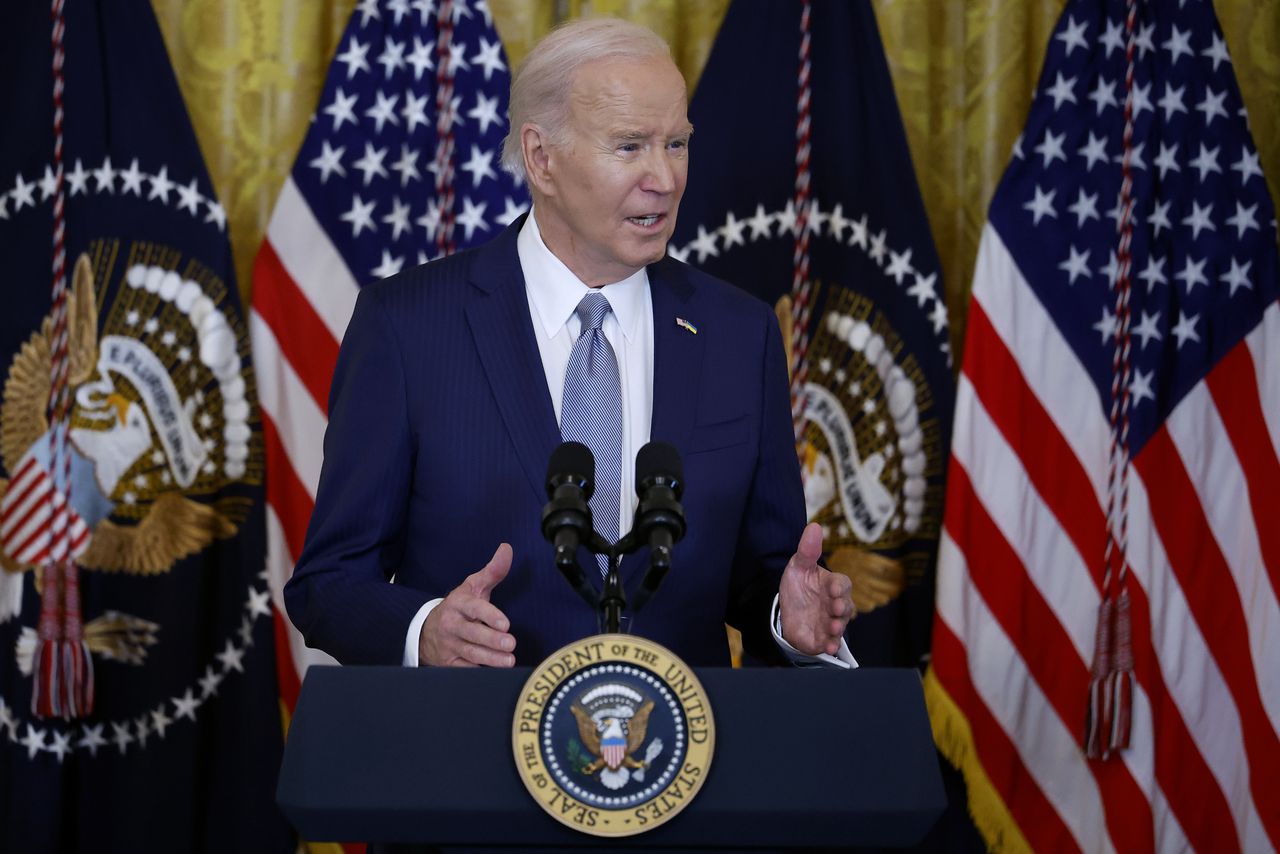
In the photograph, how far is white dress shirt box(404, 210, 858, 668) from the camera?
6.40ft

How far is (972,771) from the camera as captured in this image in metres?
3.24

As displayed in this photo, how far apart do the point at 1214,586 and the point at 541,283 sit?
1.95 metres

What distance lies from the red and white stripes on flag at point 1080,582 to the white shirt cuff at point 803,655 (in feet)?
4.90

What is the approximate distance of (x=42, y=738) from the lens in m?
3.18

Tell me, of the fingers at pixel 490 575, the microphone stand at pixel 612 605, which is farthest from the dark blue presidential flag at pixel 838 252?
the microphone stand at pixel 612 605

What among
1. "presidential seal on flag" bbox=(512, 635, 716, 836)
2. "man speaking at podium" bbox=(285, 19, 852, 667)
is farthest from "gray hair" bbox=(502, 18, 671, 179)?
"presidential seal on flag" bbox=(512, 635, 716, 836)

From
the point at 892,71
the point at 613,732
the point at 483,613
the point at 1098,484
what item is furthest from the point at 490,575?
the point at 892,71

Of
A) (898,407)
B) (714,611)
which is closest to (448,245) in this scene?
(898,407)

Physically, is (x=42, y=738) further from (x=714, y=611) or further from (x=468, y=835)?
(x=468, y=835)

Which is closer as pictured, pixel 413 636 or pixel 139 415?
pixel 413 636

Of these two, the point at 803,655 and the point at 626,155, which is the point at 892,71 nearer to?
the point at 626,155

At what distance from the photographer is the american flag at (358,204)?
10.8 feet

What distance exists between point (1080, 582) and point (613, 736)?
88.7 inches

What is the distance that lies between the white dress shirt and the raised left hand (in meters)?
0.31
